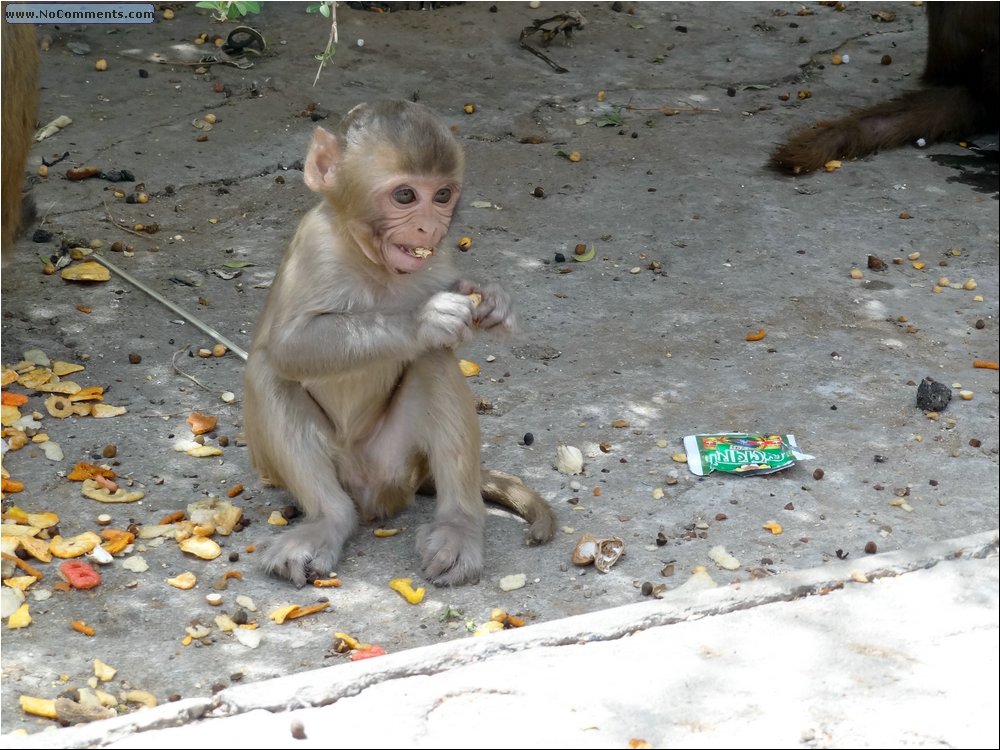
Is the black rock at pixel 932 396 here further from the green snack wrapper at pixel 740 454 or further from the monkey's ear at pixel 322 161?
the monkey's ear at pixel 322 161

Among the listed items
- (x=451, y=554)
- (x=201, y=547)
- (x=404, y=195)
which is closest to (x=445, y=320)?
(x=404, y=195)

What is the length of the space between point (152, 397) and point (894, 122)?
17.1ft

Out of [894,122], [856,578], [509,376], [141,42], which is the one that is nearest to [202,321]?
[509,376]

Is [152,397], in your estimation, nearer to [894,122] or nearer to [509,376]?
[509,376]

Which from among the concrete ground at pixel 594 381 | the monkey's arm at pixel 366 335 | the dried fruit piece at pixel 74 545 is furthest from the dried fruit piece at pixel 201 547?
the monkey's arm at pixel 366 335

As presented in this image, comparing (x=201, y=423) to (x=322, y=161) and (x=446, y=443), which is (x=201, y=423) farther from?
(x=322, y=161)

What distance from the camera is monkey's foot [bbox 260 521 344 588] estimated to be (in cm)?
445

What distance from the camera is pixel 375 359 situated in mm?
4332

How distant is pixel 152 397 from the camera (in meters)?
5.65

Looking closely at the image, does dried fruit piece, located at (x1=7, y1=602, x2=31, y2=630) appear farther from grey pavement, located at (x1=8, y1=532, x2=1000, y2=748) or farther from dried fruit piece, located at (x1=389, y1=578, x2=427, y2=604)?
dried fruit piece, located at (x1=389, y1=578, x2=427, y2=604)

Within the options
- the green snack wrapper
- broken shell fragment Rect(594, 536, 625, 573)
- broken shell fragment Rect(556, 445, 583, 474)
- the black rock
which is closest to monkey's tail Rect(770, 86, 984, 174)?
the black rock

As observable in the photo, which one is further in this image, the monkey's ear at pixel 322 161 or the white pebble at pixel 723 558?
the white pebble at pixel 723 558

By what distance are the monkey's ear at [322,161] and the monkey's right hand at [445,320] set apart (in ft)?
1.79

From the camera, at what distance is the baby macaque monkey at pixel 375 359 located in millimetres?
4250
